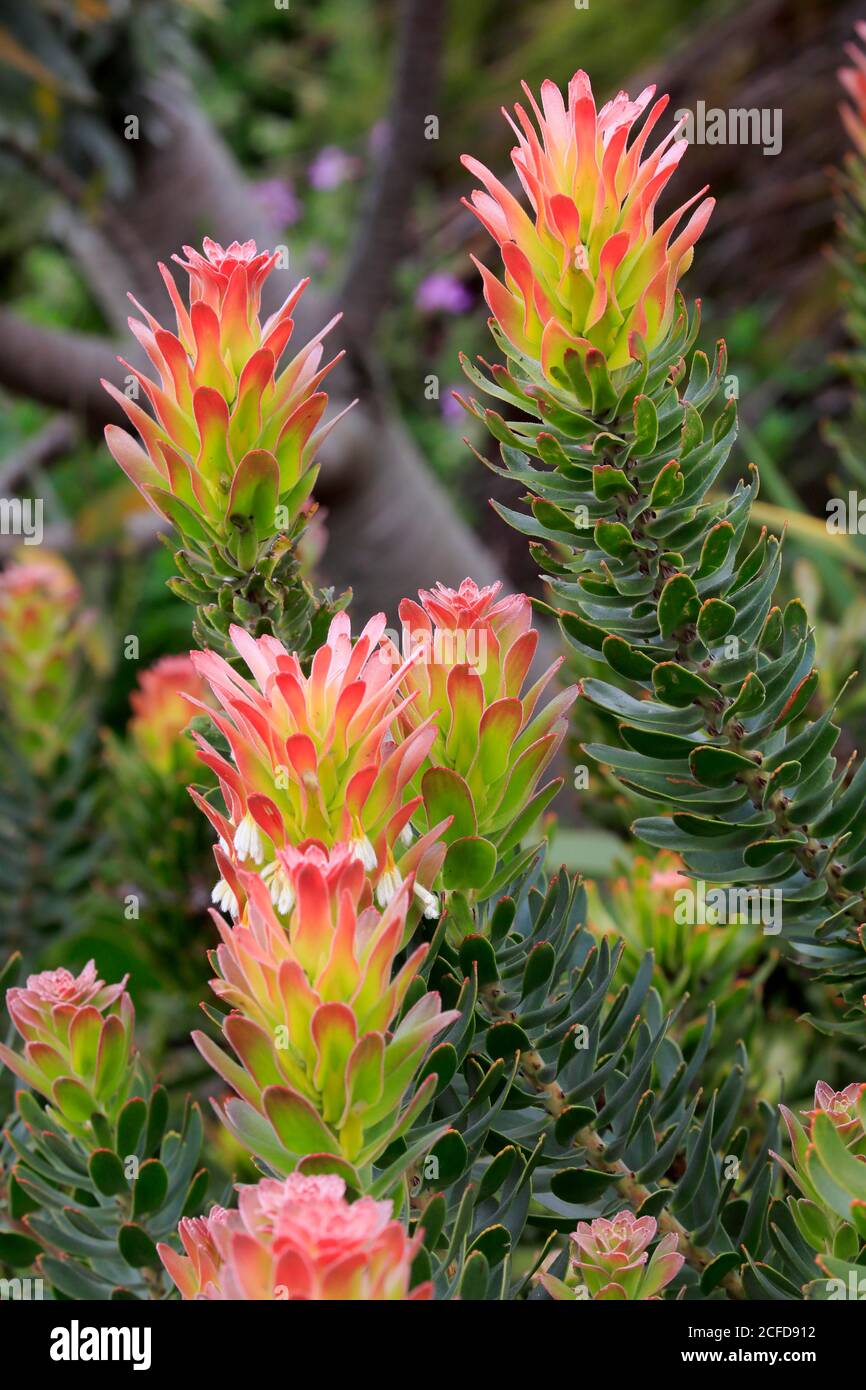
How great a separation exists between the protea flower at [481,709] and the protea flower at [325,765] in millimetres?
24

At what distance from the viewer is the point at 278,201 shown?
9.00 feet


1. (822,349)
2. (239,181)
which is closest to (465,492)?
(822,349)

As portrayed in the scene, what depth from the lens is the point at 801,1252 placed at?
1.13ft

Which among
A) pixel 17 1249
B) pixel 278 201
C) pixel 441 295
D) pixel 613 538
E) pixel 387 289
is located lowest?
pixel 17 1249

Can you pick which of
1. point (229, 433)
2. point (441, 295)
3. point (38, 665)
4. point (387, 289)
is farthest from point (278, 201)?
point (229, 433)

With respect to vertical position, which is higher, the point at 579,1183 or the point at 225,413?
the point at 225,413

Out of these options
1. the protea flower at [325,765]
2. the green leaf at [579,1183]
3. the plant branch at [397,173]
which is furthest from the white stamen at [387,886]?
the plant branch at [397,173]

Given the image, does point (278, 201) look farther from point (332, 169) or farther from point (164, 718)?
point (164, 718)

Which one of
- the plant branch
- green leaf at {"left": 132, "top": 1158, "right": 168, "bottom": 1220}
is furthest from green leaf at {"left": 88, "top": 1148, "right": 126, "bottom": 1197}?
the plant branch

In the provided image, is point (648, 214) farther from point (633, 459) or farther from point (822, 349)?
point (822, 349)

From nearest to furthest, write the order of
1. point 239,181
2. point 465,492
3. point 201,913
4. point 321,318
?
point 201,913 < point 321,318 < point 239,181 < point 465,492

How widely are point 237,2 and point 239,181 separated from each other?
264cm

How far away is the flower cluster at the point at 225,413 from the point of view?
1.15 ft

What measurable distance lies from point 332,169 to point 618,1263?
8.86ft
